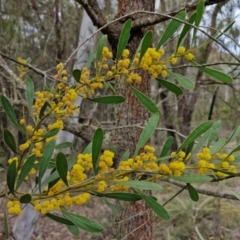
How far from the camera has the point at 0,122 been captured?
12.4 ft

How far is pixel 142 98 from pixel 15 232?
92.5 inches

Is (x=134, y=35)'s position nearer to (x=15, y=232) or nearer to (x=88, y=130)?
(x=88, y=130)

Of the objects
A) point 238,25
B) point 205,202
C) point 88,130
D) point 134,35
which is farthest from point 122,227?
point 205,202

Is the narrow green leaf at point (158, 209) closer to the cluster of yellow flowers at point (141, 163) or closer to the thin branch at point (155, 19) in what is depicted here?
the cluster of yellow flowers at point (141, 163)

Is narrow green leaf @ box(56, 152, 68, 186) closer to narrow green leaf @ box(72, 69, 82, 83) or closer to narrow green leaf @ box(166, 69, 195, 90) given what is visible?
narrow green leaf @ box(72, 69, 82, 83)

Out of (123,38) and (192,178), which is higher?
(123,38)

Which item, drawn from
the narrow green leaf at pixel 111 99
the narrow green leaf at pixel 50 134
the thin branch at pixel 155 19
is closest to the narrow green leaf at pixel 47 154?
the narrow green leaf at pixel 50 134

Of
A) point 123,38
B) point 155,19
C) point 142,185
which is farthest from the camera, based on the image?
point 155,19

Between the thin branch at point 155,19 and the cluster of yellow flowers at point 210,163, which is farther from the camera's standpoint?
the thin branch at point 155,19

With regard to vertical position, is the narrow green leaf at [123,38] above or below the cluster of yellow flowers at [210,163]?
above

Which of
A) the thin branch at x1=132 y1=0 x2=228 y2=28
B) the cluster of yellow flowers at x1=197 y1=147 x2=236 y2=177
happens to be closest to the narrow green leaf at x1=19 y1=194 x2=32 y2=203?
the cluster of yellow flowers at x1=197 y1=147 x2=236 y2=177

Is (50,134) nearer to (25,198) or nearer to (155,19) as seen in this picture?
(25,198)

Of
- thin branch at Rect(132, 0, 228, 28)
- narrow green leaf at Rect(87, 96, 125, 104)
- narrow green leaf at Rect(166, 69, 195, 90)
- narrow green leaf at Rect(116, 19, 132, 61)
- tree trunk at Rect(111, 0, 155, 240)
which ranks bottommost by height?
tree trunk at Rect(111, 0, 155, 240)

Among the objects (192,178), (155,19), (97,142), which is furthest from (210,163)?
(155,19)
